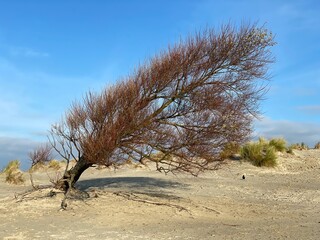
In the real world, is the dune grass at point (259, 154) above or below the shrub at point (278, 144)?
below

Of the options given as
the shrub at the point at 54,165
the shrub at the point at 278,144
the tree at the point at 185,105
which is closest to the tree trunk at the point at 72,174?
the tree at the point at 185,105

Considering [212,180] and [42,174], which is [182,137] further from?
[42,174]

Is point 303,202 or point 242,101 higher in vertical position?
point 242,101

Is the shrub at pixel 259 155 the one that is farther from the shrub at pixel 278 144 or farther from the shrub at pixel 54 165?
the shrub at pixel 54 165

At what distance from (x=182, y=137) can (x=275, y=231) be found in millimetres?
3457

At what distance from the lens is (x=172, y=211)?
11.3 meters

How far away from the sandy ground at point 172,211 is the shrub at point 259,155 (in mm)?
3861

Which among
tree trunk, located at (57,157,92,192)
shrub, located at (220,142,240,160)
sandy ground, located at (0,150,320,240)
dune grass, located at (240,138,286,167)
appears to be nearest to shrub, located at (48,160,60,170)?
sandy ground, located at (0,150,320,240)

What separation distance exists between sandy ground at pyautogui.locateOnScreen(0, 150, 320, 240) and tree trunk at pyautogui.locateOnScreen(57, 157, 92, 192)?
0.40m

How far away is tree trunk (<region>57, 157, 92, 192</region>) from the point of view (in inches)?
465

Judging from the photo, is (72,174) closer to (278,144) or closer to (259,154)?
(259,154)

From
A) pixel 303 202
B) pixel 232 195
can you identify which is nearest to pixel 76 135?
pixel 232 195

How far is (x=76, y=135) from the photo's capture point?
1154cm

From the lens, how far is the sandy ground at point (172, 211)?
9039 mm
